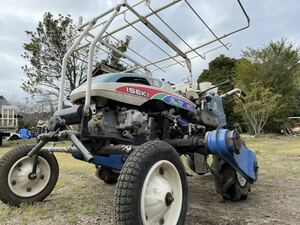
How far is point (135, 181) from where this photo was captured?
2.59m

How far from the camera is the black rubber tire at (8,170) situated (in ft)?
12.7

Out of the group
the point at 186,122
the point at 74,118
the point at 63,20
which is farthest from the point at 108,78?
the point at 63,20

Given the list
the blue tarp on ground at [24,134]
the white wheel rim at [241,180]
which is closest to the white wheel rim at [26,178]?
the white wheel rim at [241,180]

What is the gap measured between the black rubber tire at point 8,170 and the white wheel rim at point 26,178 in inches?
1.4

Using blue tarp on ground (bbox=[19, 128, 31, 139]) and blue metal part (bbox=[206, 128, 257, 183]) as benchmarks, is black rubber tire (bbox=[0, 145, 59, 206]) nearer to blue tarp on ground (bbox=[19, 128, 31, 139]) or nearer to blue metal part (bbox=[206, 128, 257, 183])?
blue metal part (bbox=[206, 128, 257, 183])

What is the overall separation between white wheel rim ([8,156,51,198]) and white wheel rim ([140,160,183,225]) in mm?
1834

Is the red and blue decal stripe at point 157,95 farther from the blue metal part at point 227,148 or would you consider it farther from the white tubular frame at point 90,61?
the blue metal part at point 227,148

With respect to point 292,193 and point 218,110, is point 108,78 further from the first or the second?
point 292,193

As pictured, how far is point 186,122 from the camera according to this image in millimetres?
4367

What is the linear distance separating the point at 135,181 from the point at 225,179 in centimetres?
195

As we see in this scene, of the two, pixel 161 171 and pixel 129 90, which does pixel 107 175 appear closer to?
pixel 129 90

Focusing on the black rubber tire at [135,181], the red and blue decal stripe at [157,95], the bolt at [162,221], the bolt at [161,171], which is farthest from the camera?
the red and blue decal stripe at [157,95]

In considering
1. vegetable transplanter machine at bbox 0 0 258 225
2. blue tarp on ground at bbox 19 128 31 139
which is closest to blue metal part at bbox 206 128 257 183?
vegetable transplanter machine at bbox 0 0 258 225

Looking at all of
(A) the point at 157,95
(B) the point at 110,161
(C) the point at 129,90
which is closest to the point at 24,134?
(B) the point at 110,161
